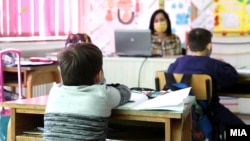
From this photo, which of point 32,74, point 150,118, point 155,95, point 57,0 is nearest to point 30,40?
point 57,0

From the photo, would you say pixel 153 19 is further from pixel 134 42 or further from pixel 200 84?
pixel 200 84

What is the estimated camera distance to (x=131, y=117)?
1829 mm

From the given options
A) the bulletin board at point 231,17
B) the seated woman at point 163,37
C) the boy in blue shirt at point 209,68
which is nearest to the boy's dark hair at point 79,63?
the boy in blue shirt at point 209,68

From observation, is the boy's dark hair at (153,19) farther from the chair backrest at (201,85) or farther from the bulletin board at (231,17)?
the chair backrest at (201,85)

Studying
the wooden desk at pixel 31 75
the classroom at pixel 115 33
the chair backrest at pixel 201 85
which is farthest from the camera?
the classroom at pixel 115 33

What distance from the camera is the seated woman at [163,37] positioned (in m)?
4.95

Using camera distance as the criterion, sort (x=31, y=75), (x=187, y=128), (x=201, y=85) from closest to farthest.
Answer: (x=187, y=128), (x=201, y=85), (x=31, y=75)

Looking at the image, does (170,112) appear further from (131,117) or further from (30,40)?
(30,40)

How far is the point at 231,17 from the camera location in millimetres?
5074

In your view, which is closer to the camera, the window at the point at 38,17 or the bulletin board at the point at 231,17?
the window at the point at 38,17

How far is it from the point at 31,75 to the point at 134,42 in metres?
1.30

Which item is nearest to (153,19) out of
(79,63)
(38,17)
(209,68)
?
(38,17)

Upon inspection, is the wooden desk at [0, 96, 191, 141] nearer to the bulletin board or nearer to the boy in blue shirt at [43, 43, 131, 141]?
the boy in blue shirt at [43, 43, 131, 141]

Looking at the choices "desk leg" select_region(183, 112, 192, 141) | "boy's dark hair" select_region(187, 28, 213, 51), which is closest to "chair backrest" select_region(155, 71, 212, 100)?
"boy's dark hair" select_region(187, 28, 213, 51)
